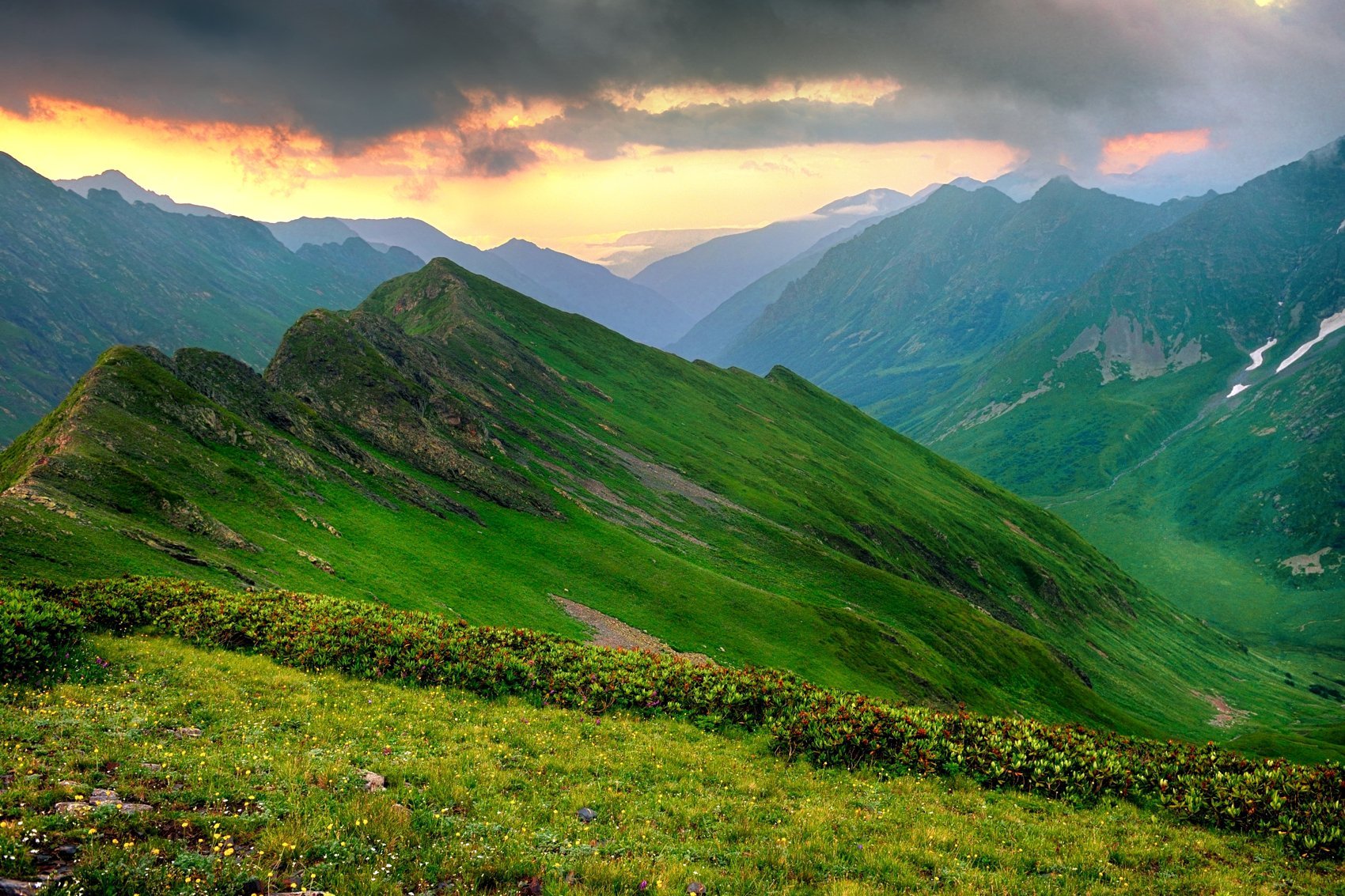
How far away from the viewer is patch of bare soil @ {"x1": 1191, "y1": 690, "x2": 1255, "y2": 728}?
134 m

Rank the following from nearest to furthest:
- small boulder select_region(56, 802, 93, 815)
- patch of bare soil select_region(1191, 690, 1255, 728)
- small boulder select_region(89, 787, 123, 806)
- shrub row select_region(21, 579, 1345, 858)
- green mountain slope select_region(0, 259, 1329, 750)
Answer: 1. small boulder select_region(56, 802, 93, 815)
2. small boulder select_region(89, 787, 123, 806)
3. shrub row select_region(21, 579, 1345, 858)
4. green mountain slope select_region(0, 259, 1329, 750)
5. patch of bare soil select_region(1191, 690, 1255, 728)

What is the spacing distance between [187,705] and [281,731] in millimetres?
3252

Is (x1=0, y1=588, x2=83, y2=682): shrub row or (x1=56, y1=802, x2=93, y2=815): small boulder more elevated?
(x1=56, y1=802, x2=93, y2=815): small boulder

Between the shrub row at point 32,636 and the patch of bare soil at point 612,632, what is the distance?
1549 inches

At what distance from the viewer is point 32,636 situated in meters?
20.5

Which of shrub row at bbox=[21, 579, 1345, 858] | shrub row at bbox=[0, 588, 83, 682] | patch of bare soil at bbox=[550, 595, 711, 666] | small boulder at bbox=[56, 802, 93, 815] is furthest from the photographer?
patch of bare soil at bbox=[550, 595, 711, 666]

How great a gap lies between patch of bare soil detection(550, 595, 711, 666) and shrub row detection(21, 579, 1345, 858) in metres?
31.2

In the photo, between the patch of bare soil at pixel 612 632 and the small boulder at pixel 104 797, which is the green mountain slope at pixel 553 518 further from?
the small boulder at pixel 104 797

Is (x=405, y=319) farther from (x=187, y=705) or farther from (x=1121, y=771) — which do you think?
(x=1121, y=771)

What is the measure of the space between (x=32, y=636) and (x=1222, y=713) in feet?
615

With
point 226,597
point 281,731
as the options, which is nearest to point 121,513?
point 226,597

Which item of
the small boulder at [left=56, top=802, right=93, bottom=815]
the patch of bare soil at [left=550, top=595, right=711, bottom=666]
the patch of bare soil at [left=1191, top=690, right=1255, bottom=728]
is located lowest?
the patch of bare soil at [left=1191, top=690, right=1255, bottom=728]

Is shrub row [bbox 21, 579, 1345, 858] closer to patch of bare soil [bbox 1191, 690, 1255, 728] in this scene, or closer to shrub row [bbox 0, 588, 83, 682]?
shrub row [bbox 0, 588, 83, 682]

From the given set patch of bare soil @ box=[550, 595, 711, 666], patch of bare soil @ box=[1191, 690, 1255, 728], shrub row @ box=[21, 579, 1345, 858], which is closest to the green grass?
shrub row @ box=[21, 579, 1345, 858]
